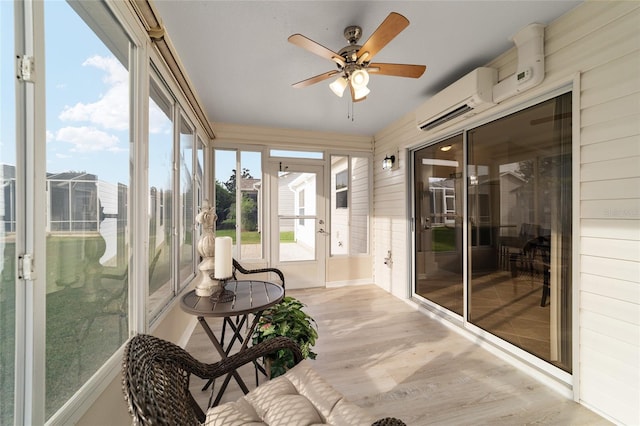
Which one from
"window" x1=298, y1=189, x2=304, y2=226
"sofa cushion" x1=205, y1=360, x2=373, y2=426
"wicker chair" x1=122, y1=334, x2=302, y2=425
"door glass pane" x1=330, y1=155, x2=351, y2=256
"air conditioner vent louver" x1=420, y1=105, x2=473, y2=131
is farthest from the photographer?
"door glass pane" x1=330, y1=155, x2=351, y2=256

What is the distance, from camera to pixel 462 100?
257cm

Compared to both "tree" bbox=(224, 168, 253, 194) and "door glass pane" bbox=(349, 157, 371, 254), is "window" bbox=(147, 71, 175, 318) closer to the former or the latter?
"tree" bbox=(224, 168, 253, 194)

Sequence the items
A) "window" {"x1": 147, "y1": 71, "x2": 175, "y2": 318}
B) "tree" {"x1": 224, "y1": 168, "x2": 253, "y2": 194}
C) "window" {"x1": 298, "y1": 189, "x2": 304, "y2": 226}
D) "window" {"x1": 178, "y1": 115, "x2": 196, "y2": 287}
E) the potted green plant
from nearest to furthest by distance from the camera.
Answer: the potted green plant, "window" {"x1": 147, "y1": 71, "x2": 175, "y2": 318}, "window" {"x1": 178, "y1": 115, "x2": 196, "y2": 287}, "tree" {"x1": 224, "y1": 168, "x2": 253, "y2": 194}, "window" {"x1": 298, "y1": 189, "x2": 304, "y2": 226}

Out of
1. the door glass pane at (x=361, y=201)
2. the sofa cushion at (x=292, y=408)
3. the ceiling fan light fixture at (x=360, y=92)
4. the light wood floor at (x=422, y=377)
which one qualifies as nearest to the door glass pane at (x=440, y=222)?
the light wood floor at (x=422, y=377)

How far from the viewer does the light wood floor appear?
68.5 inches

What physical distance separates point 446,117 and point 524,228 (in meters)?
1.36

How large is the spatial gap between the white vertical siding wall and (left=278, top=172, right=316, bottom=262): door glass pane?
3.39 m

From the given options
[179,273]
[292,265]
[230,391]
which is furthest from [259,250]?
[230,391]

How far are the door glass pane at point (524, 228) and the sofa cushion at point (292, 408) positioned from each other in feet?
6.36

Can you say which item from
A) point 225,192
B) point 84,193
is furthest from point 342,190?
point 84,193

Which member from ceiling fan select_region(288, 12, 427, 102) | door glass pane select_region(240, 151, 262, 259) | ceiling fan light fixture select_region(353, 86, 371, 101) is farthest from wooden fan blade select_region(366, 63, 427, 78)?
door glass pane select_region(240, 151, 262, 259)

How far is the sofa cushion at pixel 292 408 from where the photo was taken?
1028 mm

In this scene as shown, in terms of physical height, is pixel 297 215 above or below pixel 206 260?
above

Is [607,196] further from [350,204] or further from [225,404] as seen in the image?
[350,204]
